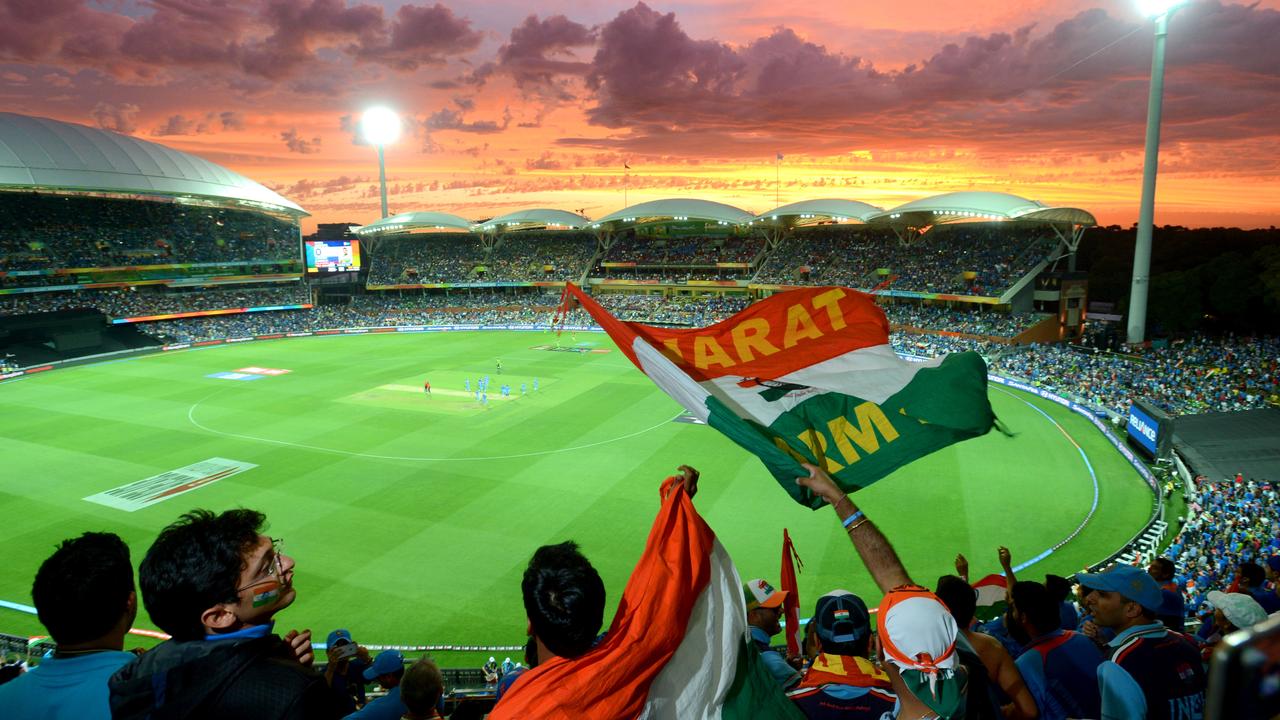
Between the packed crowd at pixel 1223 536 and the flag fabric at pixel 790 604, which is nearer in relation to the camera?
the flag fabric at pixel 790 604

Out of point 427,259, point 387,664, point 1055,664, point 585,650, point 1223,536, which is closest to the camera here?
point 585,650

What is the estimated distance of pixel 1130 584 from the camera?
14.2ft

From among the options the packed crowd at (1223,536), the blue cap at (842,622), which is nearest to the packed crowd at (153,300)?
the blue cap at (842,622)

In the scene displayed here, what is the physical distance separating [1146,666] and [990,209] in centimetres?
5478

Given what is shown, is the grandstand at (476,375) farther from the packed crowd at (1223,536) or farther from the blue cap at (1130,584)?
the blue cap at (1130,584)

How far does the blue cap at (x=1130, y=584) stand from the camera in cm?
422

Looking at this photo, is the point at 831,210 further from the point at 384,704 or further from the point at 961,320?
the point at 384,704

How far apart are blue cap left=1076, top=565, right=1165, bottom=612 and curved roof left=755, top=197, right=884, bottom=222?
59.7 meters

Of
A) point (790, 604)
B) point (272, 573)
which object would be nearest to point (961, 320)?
point (790, 604)

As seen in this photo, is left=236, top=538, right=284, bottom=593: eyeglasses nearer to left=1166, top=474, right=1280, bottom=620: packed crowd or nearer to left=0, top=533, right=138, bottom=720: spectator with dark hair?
left=0, top=533, right=138, bottom=720: spectator with dark hair

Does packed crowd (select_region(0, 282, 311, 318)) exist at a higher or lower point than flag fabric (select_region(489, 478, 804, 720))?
lower

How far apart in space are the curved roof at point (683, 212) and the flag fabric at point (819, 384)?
63470mm

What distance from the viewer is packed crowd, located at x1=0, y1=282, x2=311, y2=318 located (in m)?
56.0

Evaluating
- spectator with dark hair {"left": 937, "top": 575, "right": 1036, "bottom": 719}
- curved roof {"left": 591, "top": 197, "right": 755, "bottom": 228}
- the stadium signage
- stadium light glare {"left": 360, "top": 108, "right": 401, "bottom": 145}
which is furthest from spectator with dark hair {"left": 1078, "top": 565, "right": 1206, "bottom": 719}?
stadium light glare {"left": 360, "top": 108, "right": 401, "bottom": 145}
